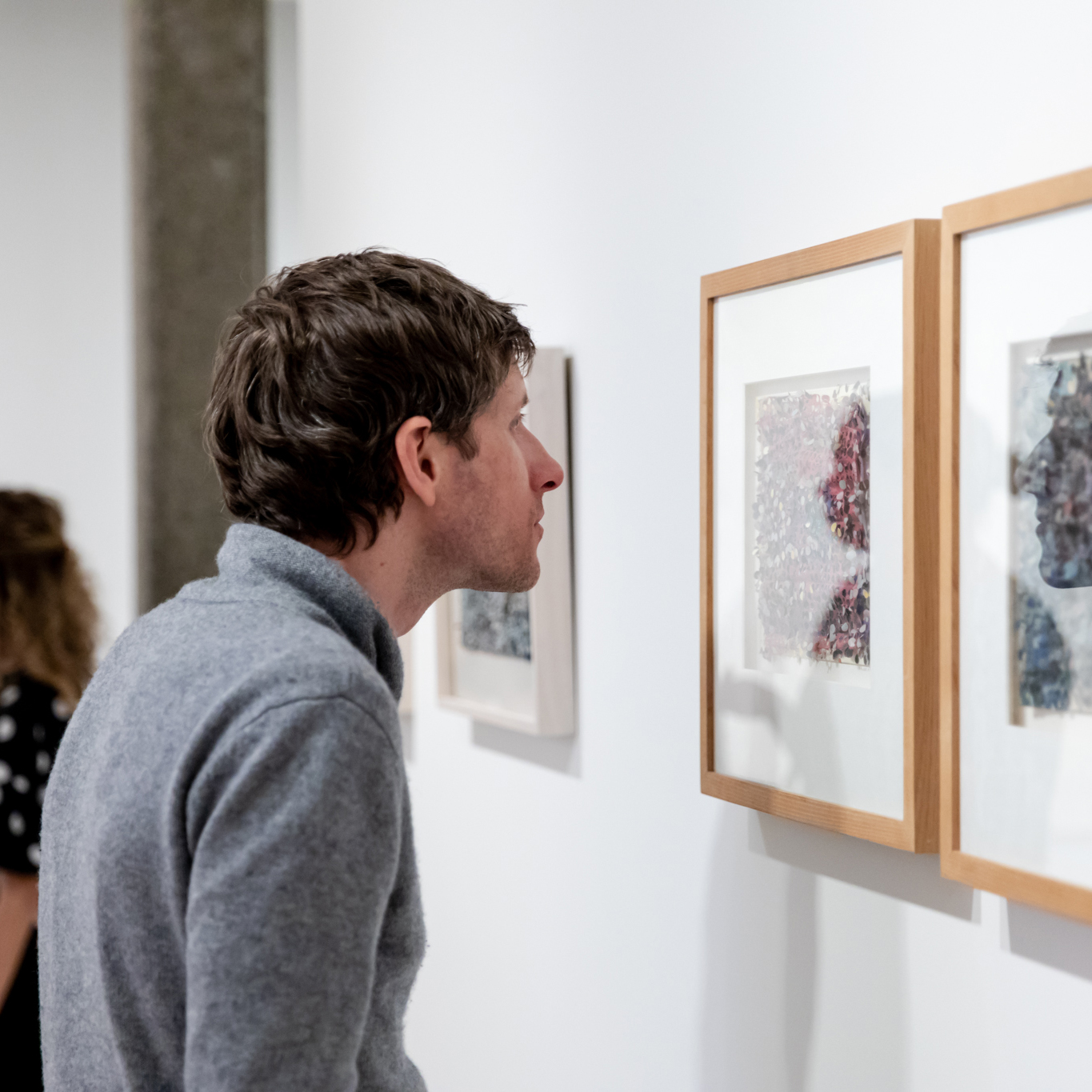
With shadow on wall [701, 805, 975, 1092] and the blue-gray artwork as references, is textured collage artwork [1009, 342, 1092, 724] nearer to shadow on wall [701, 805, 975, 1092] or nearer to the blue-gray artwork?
shadow on wall [701, 805, 975, 1092]

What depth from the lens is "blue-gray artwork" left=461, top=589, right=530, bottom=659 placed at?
158cm

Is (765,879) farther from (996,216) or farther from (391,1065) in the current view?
(996,216)

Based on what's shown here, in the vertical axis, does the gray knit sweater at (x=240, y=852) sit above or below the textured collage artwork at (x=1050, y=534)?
below

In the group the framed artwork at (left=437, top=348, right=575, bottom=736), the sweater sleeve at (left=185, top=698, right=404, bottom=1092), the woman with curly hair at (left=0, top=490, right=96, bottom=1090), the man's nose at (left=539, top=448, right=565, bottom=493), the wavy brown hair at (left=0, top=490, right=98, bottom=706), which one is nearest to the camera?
the sweater sleeve at (left=185, top=698, right=404, bottom=1092)

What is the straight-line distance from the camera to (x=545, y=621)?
1530mm

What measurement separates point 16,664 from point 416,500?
1.37 meters

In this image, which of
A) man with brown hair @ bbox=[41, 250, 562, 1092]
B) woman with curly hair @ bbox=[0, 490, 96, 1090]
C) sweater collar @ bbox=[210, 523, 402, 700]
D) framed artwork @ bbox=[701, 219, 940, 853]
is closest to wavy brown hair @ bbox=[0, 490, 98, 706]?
woman with curly hair @ bbox=[0, 490, 96, 1090]

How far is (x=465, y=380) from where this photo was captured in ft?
3.47

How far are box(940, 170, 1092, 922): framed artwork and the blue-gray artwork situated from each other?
74 centimetres

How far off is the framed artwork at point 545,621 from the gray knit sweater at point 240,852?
1.76ft

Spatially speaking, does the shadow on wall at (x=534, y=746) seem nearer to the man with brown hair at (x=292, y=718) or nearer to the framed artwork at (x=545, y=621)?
the framed artwork at (x=545, y=621)

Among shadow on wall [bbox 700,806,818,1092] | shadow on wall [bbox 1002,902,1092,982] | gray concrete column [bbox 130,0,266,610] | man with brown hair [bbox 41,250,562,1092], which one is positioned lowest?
shadow on wall [bbox 700,806,818,1092]

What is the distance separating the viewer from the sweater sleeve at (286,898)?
76cm

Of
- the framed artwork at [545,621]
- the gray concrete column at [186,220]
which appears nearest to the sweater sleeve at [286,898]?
the framed artwork at [545,621]
